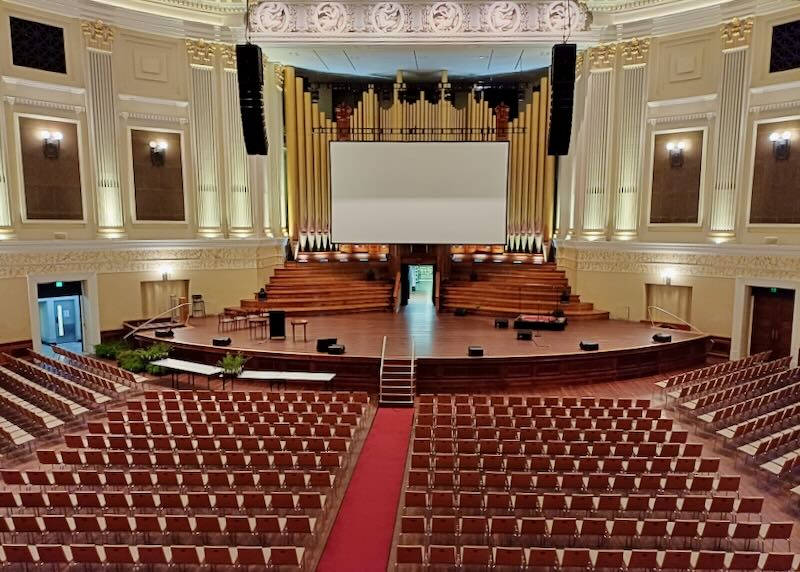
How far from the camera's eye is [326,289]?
18.0 metres

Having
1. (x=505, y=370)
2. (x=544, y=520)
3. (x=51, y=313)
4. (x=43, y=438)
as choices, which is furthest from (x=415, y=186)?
(x=544, y=520)

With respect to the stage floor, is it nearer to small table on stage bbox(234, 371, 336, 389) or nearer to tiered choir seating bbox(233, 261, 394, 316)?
tiered choir seating bbox(233, 261, 394, 316)

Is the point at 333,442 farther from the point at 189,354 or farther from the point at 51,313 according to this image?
the point at 51,313

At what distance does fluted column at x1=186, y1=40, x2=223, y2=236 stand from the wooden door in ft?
50.3

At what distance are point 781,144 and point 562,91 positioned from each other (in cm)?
674

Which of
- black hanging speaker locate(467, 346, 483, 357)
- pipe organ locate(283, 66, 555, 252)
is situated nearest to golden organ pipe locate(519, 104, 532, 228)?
pipe organ locate(283, 66, 555, 252)

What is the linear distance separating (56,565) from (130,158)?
12.9 meters

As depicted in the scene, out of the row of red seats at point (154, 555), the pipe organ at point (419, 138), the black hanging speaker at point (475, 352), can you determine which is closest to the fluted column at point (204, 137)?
the pipe organ at point (419, 138)

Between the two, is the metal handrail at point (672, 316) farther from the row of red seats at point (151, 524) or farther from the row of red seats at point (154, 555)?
the row of red seats at point (154, 555)

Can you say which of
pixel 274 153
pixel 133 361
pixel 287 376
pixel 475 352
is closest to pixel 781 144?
pixel 475 352

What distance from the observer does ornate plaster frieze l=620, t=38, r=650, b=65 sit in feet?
50.9

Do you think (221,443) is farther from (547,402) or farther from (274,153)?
(274,153)

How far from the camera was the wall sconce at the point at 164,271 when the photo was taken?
16.0 meters

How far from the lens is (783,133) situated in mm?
13445
